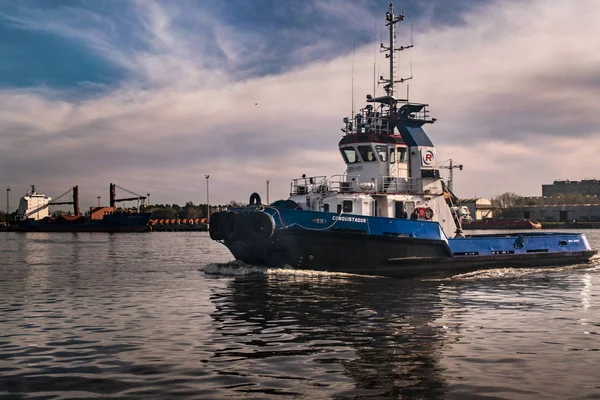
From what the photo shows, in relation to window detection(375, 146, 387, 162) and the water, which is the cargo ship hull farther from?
the water

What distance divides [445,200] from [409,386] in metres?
19.4

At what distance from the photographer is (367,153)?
26.0 m

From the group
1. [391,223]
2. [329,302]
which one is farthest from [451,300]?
[391,223]

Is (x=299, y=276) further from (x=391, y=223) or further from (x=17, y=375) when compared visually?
(x=17, y=375)

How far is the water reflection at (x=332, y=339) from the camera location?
8531mm

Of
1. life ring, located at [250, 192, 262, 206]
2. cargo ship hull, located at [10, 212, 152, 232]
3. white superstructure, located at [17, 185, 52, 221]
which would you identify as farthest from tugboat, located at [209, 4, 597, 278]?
white superstructure, located at [17, 185, 52, 221]

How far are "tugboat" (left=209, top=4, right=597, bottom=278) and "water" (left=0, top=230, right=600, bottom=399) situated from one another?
1.72m

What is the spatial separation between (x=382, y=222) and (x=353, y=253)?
1.57 m

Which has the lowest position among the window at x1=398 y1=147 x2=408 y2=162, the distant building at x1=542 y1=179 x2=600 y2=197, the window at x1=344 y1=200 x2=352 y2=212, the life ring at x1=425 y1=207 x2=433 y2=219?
the life ring at x1=425 y1=207 x2=433 y2=219

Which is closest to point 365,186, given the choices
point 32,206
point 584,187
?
point 32,206

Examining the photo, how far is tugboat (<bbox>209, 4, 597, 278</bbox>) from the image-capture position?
22281mm

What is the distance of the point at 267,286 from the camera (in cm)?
1998

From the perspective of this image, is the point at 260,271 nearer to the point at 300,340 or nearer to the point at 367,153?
the point at 367,153

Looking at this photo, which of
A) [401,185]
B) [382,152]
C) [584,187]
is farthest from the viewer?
[584,187]
